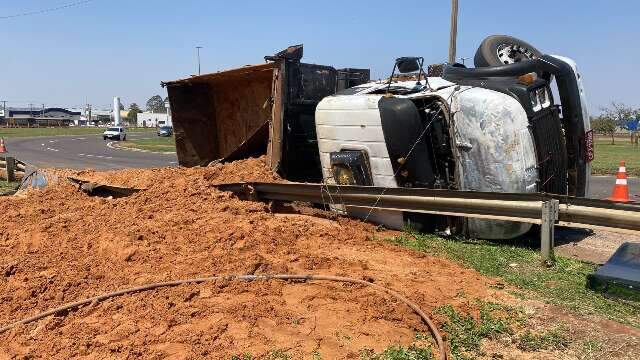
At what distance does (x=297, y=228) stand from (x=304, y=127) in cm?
220

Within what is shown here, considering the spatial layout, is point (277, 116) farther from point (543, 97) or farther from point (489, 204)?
point (543, 97)

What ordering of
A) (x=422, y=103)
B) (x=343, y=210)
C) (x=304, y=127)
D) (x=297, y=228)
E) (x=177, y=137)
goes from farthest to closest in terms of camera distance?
(x=177, y=137)
(x=304, y=127)
(x=343, y=210)
(x=422, y=103)
(x=297, y=228)

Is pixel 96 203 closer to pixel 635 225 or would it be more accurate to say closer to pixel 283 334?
pixel 283 334

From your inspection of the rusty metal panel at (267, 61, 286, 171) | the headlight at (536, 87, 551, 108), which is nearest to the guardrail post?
the headlight at (536, 87, 551, 108)

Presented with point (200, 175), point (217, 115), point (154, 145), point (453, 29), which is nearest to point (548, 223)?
point (200, 175)

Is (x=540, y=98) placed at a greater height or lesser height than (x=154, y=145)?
greater

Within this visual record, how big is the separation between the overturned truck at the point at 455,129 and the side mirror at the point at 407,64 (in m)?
0.01


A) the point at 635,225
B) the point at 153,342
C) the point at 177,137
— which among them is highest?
the point at 177,137

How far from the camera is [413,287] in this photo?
427cm

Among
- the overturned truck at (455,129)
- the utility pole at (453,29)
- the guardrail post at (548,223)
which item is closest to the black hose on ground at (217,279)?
the guardrail post at (548,223)

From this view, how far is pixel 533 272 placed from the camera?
16.3 ft

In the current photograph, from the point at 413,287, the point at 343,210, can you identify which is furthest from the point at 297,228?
the point at 413,287

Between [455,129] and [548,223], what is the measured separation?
1.37m

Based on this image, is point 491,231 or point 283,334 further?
point 491,231
